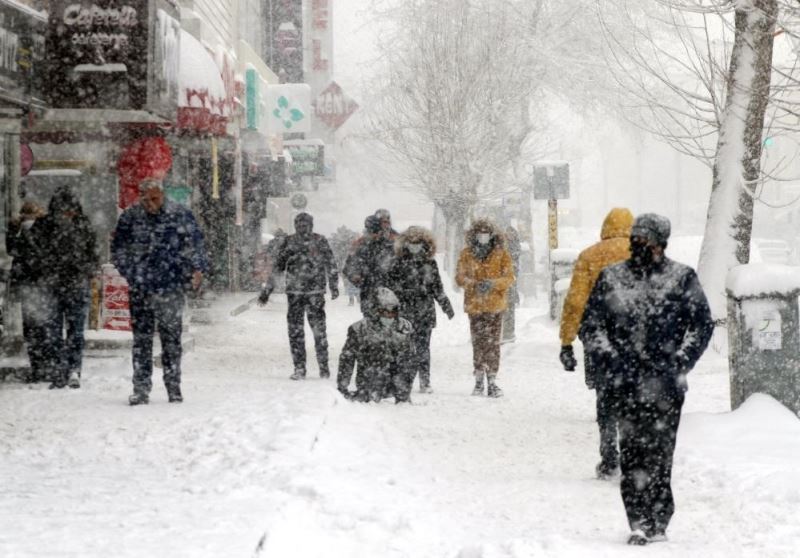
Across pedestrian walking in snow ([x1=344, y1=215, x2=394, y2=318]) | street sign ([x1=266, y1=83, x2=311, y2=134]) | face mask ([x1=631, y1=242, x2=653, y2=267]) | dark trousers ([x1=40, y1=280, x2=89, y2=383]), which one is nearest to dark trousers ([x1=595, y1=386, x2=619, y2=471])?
face mask ([x1=631, y1=242, x2=653, y2=267])

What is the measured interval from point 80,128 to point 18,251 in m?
6.07

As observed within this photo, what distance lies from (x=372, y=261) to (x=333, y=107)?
29.4 m

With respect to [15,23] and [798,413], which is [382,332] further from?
[15,23]

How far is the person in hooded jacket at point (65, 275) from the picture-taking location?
1091 cm

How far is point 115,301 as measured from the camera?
46.2 ft

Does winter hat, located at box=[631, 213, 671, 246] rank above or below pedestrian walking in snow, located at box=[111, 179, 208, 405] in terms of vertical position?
above

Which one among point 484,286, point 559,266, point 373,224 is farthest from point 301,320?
point 559,266

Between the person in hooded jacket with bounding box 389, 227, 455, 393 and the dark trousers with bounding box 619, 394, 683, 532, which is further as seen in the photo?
the person in hooded jacket with bounding box 389, 227, 455, 393

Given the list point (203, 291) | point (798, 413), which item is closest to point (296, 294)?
point (798, 413)

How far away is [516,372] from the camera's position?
14.5 meters

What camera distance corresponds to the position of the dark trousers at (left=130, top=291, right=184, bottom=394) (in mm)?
9875

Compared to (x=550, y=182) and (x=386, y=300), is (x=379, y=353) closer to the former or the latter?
(x=386, y=300)

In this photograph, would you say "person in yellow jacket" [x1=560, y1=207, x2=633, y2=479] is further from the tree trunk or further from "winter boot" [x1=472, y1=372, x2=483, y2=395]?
the tree trunk

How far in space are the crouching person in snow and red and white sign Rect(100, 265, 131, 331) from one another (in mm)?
4046
